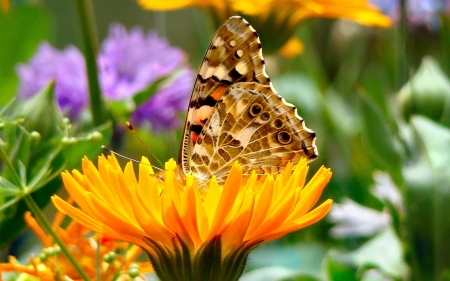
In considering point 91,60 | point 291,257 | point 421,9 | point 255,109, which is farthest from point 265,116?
Result: point 421,9

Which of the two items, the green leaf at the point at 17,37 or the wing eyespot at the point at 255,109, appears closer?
the wing eyespot at the point at 255,109

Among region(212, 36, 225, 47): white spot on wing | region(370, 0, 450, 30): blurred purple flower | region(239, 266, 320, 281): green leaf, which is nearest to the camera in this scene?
region(212, 36, 225, 47): white spot on wing

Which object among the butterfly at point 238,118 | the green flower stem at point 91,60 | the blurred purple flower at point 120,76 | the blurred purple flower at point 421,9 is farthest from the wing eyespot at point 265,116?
the blurred purple flower at point 421,9

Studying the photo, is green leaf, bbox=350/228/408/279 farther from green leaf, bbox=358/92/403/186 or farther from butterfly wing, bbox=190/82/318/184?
butterfly wing, bbox=190/82/318/184

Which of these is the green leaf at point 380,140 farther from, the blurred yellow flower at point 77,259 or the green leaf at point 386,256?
the blurred yellow flower at point 77,259

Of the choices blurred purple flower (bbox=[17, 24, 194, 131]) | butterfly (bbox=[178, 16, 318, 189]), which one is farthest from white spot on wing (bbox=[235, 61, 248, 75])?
blurred purple flower (bbox=[17, 24, 194, 131])

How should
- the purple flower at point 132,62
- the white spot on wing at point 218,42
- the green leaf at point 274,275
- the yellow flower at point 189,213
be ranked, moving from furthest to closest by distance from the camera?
the purple flower at point 132,62
the green leaf at point 274,275
the white spot on wing at point 218,42
the yellow flower at point 189,213
